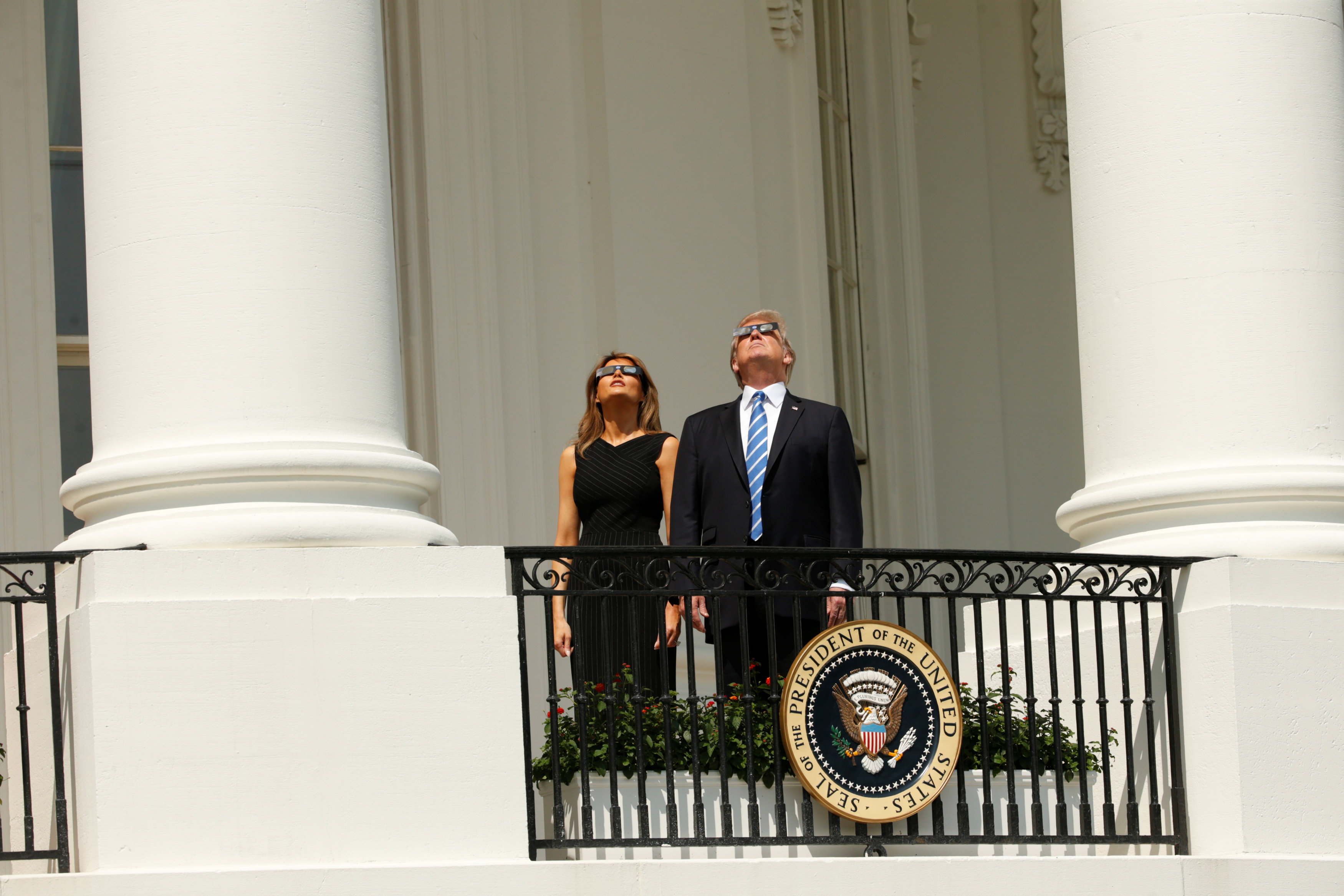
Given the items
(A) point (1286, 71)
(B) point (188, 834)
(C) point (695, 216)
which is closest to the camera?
(B) point (188, 834)

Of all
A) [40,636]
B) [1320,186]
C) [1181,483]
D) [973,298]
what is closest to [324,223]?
[40,636]

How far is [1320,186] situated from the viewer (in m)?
8.02

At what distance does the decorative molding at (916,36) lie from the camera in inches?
624

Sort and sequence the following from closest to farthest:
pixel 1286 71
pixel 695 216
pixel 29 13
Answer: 1. pixel 1286 71
2. pixel 29 13
3. pixel 695 216

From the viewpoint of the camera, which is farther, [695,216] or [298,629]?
[695,216]

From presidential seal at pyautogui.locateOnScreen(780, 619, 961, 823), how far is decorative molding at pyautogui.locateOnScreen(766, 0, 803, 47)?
23.4 feet

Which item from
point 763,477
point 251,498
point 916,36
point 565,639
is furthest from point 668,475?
point 916,36

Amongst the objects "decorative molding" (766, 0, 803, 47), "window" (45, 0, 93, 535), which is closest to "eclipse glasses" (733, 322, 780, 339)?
"window" (45, 0, 93, 535)

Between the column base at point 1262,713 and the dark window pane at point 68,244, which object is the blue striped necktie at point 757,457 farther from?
the dark window pane at point 68,244

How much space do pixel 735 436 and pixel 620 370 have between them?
1.94ft

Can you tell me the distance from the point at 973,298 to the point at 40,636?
33.2ft

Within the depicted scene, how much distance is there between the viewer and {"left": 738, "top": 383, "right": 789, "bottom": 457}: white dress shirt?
7.93m

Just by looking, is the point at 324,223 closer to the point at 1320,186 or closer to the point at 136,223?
the point at 136,223

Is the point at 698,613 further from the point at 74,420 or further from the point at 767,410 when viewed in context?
the point at 74,420
